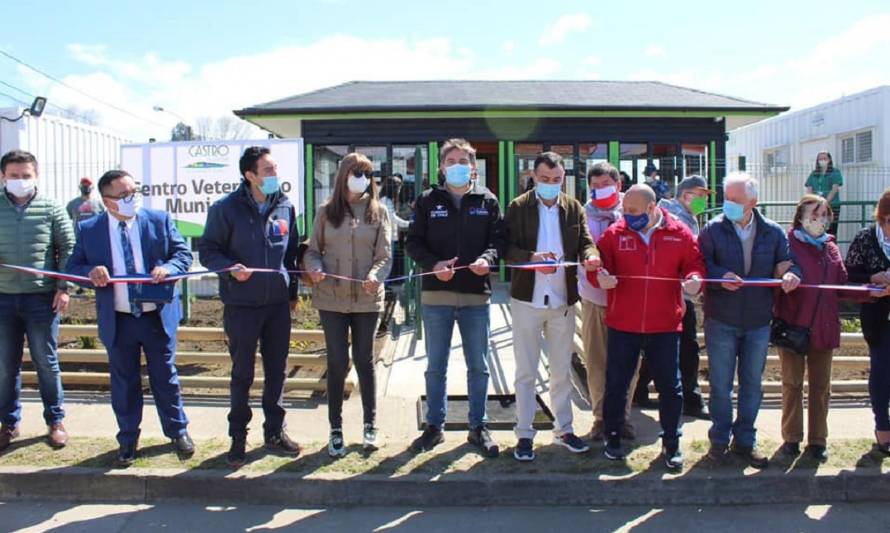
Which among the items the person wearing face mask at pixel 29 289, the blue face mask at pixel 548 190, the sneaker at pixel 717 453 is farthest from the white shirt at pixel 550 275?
the person wearing face mask at pixel 29 289

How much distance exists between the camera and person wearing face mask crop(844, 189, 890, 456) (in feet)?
16.3

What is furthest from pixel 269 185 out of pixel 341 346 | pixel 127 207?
pixel 341 346

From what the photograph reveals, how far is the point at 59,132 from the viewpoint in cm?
1612

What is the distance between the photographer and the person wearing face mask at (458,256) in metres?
4.96

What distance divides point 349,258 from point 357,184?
51cm

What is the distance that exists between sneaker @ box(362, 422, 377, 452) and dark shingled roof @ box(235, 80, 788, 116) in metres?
8.16

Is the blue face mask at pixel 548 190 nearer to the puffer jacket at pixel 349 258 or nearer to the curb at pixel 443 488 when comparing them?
the puffer jacket at pixel 349 258

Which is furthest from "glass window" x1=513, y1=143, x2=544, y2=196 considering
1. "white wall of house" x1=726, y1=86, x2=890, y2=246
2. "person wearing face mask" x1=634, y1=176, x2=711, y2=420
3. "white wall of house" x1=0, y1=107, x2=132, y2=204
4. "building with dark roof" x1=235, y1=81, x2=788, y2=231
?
"white wall of house" x1=0, y1=107, x2=132, y2=204

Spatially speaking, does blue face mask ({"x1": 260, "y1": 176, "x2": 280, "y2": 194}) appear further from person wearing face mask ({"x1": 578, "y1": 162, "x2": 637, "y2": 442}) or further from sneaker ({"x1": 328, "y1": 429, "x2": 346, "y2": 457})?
person wearing face mask ({"x1": 578, "y1": 162, "x2": 637, "y2": 442})

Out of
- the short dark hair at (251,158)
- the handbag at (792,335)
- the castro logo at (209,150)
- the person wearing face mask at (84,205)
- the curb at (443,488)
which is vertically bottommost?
the curb at (443,488)

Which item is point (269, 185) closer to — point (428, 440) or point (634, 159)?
point (428, 440)

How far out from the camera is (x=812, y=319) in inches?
190

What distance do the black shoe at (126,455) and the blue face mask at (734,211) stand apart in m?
4.31

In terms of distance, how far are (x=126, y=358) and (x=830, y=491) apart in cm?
475
